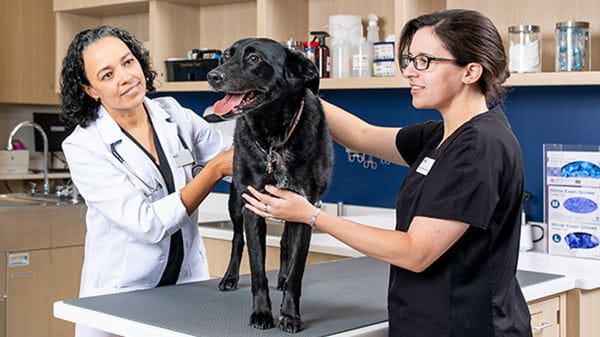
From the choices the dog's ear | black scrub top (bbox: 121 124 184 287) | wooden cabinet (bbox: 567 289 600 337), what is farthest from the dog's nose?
wooden cabinet (bbox: 567 289 600 337)

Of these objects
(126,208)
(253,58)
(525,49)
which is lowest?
(126,208)

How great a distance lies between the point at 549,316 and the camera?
2.23m

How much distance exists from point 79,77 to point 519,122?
177 centimetres

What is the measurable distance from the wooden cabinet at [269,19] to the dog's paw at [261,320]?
1.56 metres

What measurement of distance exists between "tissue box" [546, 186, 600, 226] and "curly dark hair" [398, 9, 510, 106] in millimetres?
1293

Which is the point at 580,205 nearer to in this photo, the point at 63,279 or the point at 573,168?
the point at 573,168

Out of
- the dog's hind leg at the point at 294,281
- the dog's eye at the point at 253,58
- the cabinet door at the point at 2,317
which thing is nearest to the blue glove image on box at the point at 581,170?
the dog's hind leg at the point at 294,281

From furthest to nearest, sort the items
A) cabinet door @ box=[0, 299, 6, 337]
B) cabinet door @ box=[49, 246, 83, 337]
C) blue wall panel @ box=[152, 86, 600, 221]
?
cabinet door @ box=[49, 246, 83, 337] < cabinet door @ box=[0, 299, 6, 337] < blue wall panel @ box=[152, 86, 600, 221]

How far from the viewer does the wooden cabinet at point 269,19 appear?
2.95 metres

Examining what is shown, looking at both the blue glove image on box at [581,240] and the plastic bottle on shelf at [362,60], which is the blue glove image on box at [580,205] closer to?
the blue glove image on box at [581,240]

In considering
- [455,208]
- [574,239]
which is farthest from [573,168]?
[455,208]

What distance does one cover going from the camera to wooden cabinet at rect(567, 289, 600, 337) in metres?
2.34

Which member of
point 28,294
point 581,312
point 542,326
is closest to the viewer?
point 542,326

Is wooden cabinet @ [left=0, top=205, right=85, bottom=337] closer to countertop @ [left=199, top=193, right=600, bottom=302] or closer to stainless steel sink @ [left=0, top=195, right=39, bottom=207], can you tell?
stainless steel sink @ [left=0, top=195, right=39, bottom=207]
